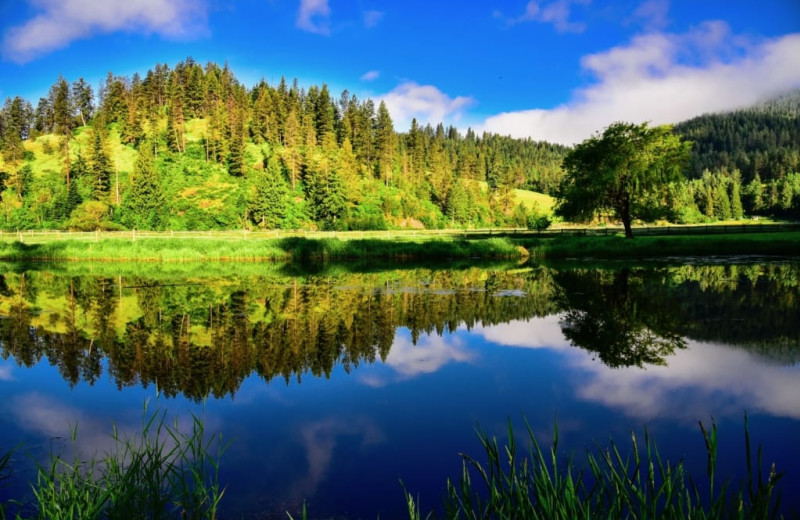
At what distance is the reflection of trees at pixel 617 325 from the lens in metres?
13.4

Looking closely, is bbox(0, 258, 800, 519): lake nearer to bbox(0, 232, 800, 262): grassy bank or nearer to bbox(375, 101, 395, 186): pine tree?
bbox(0, 232, 800, 262): grassy bank

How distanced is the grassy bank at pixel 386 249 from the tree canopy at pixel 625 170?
11.7 ft

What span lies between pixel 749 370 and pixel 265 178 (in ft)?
270

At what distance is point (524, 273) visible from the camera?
33.9m

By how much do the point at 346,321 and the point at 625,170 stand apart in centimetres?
3788

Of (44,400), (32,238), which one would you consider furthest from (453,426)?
(32,238)

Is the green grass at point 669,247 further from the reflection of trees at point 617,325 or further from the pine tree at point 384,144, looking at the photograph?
the pine tree at point 384,144

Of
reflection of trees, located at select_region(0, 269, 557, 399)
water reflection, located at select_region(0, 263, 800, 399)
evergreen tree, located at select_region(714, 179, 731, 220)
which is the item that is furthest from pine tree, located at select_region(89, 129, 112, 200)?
evergreen tree, located at select_region(714, 179, 731, 220)

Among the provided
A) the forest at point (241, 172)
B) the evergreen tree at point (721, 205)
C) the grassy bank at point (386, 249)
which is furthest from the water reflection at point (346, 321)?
the evergreen tree at point (721, 205)

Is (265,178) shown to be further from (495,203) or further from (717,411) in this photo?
(717,411)

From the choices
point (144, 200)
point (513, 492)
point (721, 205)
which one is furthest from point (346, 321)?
point (721, 205)

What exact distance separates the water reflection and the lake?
99 mm

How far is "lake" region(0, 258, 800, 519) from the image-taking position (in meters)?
7.50

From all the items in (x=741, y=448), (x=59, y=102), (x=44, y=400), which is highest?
(x=59, y=102)
